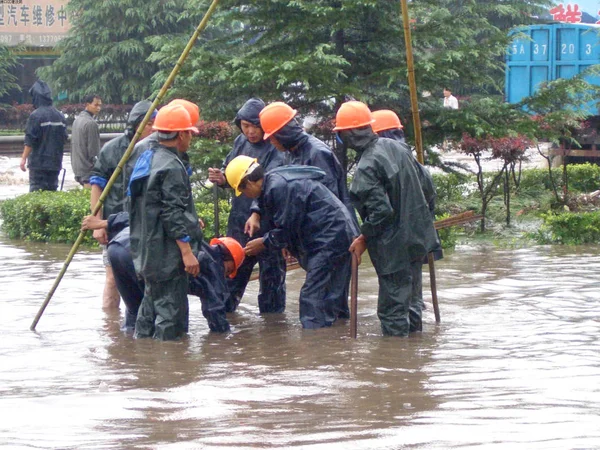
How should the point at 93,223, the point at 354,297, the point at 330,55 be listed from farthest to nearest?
the point at 330,55 < the point at 93,223 < the point at 354,297

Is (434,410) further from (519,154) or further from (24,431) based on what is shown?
(519,154)

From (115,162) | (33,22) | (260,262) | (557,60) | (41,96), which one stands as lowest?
(260,262)

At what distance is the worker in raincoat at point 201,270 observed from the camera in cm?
780

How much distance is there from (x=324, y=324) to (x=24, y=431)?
321cm

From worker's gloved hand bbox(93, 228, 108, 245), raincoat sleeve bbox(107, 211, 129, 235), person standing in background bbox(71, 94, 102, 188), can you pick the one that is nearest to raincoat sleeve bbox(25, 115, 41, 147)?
person standing in background bbox(71, 94, 102, 188)

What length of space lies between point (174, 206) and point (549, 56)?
15069 millimetres

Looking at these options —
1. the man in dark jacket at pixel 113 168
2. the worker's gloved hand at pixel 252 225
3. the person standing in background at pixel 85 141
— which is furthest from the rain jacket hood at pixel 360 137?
the person standing in background at pixel 85 141

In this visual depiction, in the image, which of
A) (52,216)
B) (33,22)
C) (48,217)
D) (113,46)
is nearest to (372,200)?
(52,216)

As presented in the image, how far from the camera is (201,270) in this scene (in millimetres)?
7824

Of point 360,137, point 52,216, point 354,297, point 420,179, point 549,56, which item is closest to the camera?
point 360,137

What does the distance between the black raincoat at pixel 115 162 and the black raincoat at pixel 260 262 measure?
2.79 feet

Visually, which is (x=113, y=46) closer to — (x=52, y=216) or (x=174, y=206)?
(x=52, y=216)

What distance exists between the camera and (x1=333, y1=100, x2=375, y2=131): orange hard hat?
7.46 metres

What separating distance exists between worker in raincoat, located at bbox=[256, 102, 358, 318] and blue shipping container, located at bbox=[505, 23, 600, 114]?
12.3 metres
